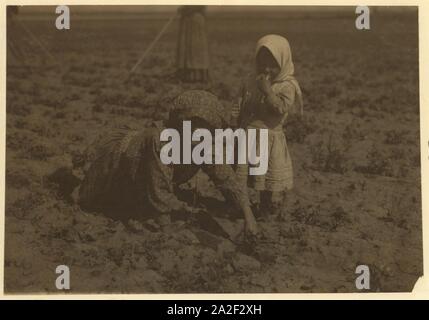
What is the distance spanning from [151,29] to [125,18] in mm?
289

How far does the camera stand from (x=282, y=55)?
620cm

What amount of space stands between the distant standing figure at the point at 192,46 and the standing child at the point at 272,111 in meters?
0.52

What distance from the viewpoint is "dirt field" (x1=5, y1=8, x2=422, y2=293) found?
6.04 m

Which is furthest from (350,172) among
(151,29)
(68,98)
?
(68,98)

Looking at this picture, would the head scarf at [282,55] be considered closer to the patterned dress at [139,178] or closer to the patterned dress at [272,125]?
the patterned dress at [272,125]

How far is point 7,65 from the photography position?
6.27 metres

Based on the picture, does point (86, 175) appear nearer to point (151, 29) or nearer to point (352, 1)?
point (151, 29)

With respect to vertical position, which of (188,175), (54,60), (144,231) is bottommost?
(144,231)

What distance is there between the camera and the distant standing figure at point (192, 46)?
20.8 ft

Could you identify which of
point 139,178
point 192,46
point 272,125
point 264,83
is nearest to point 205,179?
point 139,178

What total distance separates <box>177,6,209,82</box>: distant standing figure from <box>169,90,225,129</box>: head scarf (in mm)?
225

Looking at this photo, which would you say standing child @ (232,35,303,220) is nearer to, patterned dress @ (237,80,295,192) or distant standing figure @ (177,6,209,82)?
patterned dress @ (237,80,295,192)

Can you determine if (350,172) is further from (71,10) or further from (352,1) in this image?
(71,10)
